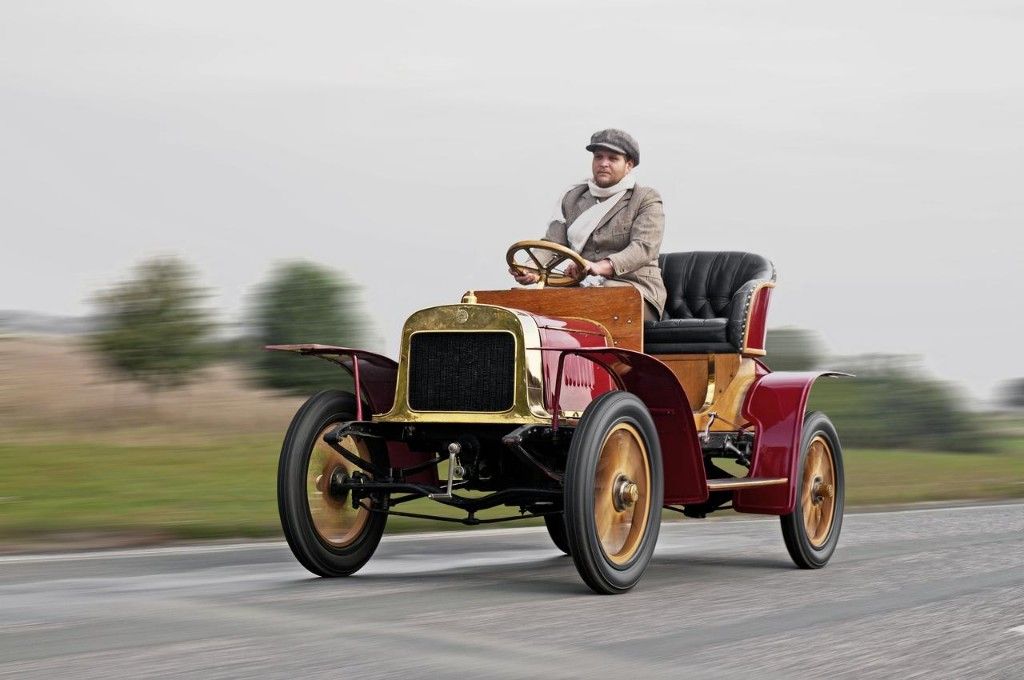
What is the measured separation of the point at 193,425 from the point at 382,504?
2264cm

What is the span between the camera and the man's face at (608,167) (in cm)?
923

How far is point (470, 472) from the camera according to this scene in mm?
7969

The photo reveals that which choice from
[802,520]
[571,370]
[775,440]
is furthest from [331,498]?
[802,520]

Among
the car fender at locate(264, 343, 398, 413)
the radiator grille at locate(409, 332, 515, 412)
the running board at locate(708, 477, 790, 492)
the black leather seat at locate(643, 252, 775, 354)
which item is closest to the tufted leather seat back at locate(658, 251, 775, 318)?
the black leather seat at locate(643, 252, 775, 354)

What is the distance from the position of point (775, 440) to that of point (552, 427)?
2.05 metres

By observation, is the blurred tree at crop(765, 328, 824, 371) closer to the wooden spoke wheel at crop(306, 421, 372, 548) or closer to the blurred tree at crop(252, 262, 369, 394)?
the blurred tree at crop(252, 262, 369, 394)

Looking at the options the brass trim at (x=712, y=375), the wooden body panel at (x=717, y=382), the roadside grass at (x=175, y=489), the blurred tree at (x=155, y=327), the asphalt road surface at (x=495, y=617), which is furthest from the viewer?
the blurred tree at (x=155, y=327)

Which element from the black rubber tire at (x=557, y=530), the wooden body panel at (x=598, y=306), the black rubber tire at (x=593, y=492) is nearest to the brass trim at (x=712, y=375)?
the wooden body panel at (x=598, y=306)

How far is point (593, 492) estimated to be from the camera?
702 centimetres

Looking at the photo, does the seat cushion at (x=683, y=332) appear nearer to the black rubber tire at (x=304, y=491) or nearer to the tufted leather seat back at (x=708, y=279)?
the tufted leather seat back at (x=708, y=279)

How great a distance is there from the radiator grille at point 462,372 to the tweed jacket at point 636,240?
1.51 metres

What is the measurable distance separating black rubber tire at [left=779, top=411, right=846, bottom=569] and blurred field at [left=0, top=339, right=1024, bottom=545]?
176 inches

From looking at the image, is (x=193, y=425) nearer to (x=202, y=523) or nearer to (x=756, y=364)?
(x=202, y=523)

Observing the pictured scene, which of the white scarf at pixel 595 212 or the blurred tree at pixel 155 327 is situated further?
Answer: the blurred tree at pixel 155 327
